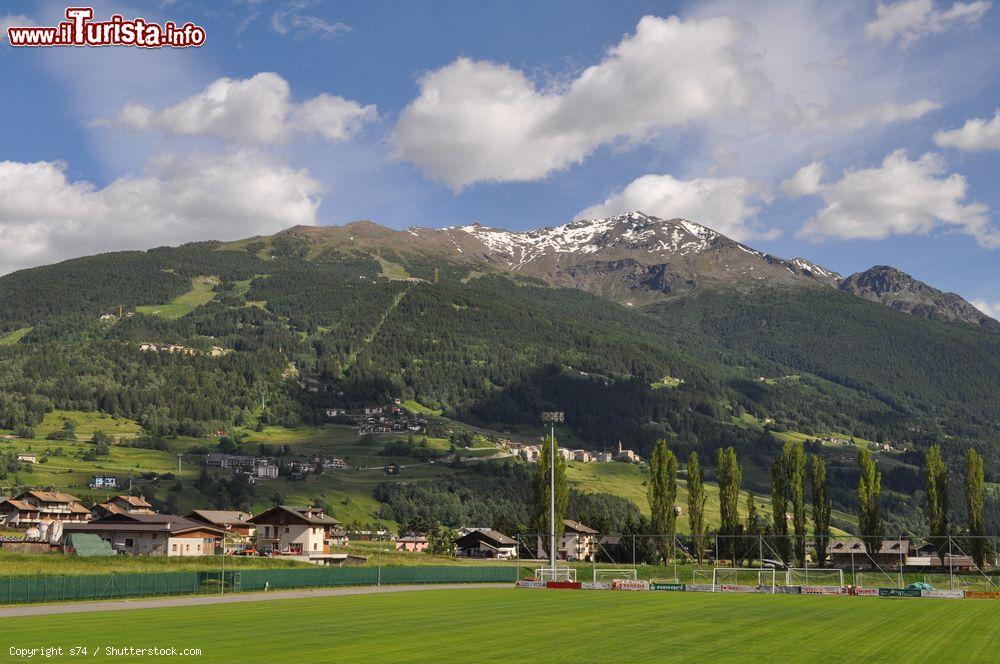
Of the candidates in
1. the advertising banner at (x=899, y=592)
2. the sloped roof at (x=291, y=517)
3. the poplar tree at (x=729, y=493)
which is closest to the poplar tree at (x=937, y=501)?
the poplar tree at (x=729, y=493)

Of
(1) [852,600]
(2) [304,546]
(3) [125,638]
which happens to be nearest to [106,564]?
(2) [304,546]

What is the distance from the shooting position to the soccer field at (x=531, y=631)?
1539 inches

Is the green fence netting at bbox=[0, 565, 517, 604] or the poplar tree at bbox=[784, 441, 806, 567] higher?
the poplar tree at bbox=[784, 441, 806, 567]

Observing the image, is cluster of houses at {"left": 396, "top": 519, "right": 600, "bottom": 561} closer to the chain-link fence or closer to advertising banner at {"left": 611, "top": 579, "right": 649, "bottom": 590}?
the chain-link fence

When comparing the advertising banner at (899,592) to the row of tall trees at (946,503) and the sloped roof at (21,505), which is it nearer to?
the row of tall trees at (946,503)

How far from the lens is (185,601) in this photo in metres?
71.5

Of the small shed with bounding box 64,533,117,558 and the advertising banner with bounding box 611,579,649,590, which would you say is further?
the small shed with bounding box 64,533,117,558

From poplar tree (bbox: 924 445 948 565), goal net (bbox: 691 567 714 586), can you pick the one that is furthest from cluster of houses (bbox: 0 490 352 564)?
poplar tree (bbox: 924 445 948 565)

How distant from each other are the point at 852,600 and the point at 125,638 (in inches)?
2526

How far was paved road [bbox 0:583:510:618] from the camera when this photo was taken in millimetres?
59656

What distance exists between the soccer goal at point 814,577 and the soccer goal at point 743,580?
2.08m

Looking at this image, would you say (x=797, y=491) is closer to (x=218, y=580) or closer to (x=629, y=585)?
(x=629, y=585)

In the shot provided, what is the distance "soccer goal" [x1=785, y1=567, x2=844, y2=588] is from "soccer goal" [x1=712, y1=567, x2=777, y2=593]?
208 centimetres

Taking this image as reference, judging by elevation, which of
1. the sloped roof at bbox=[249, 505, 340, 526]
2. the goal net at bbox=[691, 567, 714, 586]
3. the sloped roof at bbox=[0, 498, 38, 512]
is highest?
the sloped roof at bbox=[0, 498, 38, 512]
